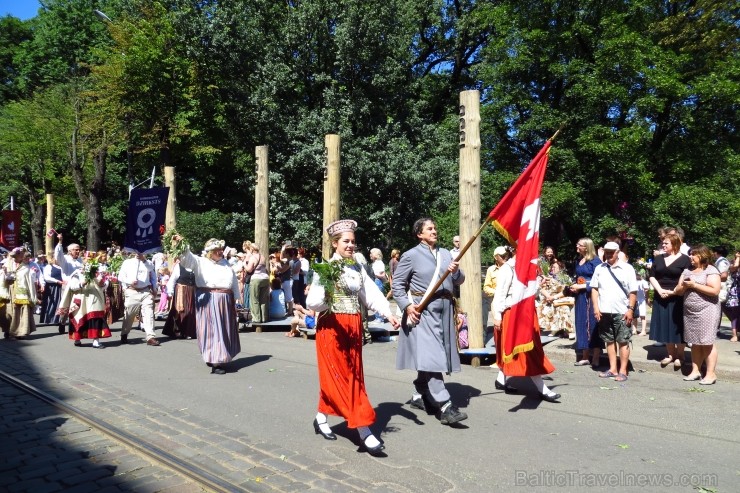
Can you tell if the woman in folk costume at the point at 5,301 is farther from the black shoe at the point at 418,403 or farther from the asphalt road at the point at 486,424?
the black shoe at the point at 418,403

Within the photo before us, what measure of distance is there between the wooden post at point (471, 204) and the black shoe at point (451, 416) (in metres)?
3.89

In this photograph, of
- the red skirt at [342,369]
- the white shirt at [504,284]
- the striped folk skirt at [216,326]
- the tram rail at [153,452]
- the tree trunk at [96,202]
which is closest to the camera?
the tram rail at [153,452]

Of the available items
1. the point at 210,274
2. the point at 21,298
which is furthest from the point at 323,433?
the point at 21,298

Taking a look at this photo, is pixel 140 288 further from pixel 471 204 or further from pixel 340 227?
pixel 340 227

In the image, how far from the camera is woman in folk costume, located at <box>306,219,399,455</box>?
214 inches

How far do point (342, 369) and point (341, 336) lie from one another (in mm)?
281

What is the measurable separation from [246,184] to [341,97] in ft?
19.4

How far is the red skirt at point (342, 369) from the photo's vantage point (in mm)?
5395

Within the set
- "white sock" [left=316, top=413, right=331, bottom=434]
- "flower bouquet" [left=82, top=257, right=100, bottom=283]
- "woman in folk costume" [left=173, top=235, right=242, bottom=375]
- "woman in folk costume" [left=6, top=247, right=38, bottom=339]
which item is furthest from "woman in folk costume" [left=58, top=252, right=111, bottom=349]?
"white sock" [left=316, top=413, right=331, bottom=434]

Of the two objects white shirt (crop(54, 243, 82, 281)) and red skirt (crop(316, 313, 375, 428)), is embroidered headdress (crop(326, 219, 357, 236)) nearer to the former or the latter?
red skirt (crop(316, 313, 375, 428))

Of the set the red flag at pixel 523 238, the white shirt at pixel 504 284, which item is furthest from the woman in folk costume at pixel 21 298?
the red flag at pixel 523 238

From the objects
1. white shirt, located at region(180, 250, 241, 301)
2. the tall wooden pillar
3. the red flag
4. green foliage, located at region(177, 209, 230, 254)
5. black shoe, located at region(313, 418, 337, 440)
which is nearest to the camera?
black shoe, located at region(313, 418, 337, 440)

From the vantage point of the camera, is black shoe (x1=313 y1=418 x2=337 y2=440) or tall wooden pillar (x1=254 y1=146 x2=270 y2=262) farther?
tall wooden pillar (x1=254 y1=146 x2=270 y2=262)

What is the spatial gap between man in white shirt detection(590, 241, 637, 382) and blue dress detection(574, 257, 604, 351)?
1.72 ft
